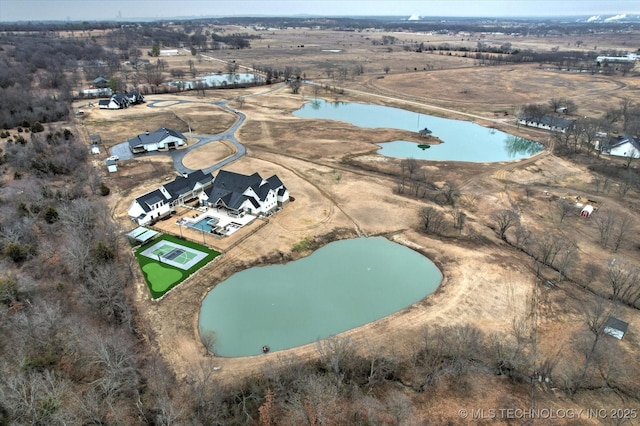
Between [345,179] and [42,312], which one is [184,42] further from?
[42,312]

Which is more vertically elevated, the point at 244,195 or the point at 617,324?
the point at 244,195

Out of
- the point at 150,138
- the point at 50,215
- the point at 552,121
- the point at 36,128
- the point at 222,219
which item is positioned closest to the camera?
the point at 50,215

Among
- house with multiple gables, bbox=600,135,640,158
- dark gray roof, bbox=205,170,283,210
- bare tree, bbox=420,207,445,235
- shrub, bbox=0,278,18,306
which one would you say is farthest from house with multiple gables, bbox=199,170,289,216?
house with multiple gables, bbox=600,135,640,158

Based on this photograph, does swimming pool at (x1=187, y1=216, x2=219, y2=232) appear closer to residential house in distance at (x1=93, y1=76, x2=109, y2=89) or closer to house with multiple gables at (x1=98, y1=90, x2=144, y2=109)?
house with multiple gables at (x1=98, y1=90, x2=144, y2=109)

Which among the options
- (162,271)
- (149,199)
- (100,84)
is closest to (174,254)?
(162,271)

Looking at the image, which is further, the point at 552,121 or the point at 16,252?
the point at 552,121

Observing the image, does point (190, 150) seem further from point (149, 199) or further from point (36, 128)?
point (36, 128)

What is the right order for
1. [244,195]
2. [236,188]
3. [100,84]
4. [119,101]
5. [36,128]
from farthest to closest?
[100,84] < [119,101] < [36,128] < [236,188] < [244,195]
